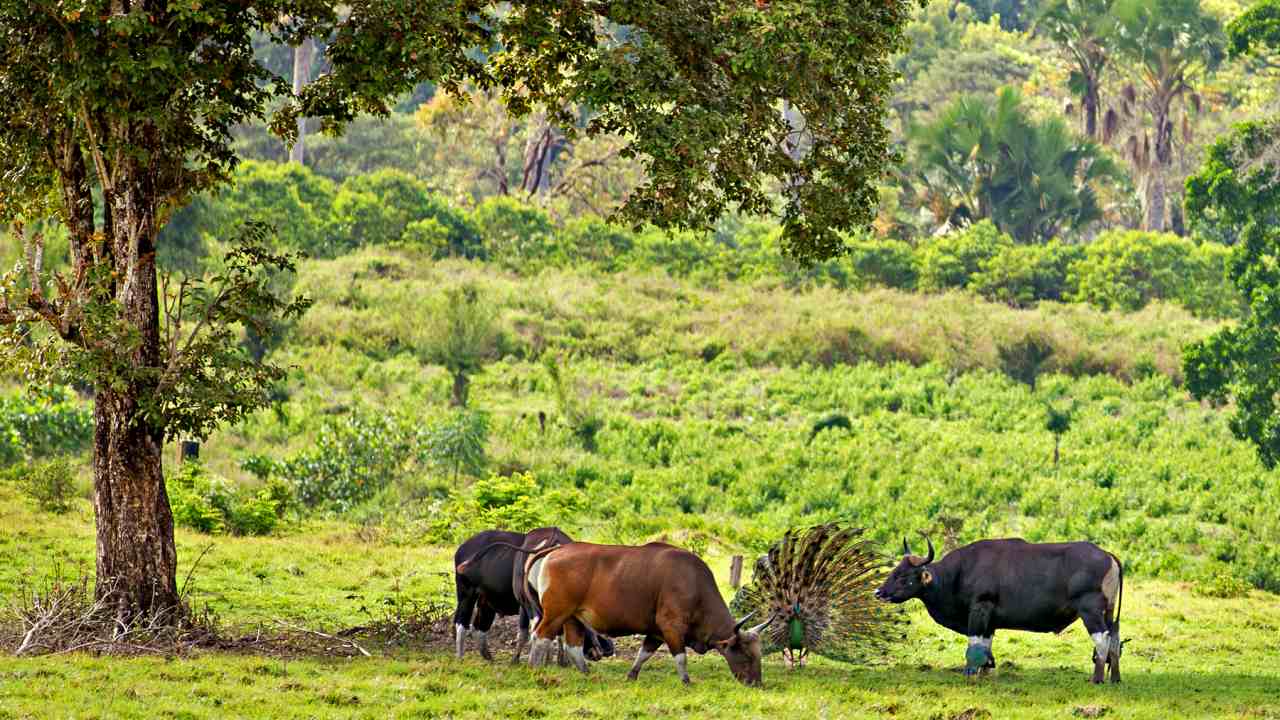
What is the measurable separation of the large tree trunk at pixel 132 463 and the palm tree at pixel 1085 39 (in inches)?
1930

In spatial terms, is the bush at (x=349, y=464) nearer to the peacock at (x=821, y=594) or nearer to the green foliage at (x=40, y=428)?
the green foliage at (x=40, y=428)

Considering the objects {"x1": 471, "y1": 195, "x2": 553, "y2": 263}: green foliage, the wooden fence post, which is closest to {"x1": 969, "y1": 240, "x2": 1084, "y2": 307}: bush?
{"x1": 471, "y1": 195, "x2": 553, "y2": 263}: green foliage

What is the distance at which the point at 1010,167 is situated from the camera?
60000 millimetres

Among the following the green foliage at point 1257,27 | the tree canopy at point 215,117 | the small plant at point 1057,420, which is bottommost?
the small plant at point 1057,420

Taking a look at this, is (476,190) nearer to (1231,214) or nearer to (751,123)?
(1231,214)

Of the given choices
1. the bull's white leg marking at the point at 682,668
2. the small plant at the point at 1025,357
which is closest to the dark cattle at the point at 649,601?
the bull's white leg marking at the point at 682,668

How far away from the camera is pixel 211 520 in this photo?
28.0 m

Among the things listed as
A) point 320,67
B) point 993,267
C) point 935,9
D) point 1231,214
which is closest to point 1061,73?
point 935,9

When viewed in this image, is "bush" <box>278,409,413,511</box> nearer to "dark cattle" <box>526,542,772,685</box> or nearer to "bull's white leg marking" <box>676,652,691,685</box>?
"dark cattle" <box>526,542,772,685</box>

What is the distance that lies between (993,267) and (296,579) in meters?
37.4

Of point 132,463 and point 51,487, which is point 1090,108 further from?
point 132,463

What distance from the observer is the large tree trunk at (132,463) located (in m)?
17.2

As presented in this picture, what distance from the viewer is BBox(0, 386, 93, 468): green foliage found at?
111 feet

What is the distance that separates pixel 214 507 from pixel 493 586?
13227mm
